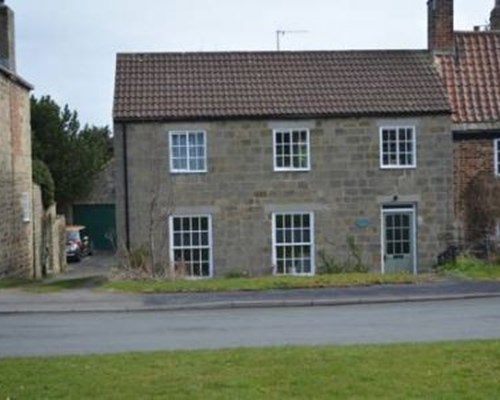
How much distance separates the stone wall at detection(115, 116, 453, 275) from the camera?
→ 88.7ft

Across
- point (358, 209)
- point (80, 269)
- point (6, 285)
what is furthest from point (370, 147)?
point (80, 269)

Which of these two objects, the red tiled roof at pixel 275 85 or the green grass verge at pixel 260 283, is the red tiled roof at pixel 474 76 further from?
the green grass verge at pixel 260 283

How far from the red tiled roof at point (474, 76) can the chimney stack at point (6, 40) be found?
14298 millimetres

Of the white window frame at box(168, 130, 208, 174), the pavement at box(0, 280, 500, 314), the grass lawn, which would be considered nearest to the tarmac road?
the pavement at box(0, 280, 500, 314)

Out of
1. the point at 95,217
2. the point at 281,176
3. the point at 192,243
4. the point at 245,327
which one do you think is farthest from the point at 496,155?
the point at 95,217

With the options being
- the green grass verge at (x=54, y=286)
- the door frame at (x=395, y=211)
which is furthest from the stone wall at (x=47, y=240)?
the door frame at (x=395, y=211)

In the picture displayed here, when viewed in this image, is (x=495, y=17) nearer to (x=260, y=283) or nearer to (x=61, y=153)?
(x=260, y=283)

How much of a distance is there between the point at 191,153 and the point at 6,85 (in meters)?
6.50

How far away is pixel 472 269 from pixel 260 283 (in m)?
6.35

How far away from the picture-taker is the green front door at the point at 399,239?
91.2 feet

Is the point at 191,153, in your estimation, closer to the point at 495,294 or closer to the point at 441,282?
the point at 441,282

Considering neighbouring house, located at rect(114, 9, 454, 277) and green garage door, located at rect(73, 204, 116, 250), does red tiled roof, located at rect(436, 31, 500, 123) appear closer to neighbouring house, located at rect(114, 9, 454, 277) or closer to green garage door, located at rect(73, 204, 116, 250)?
neighbouring house, located at rect(114, 9, 454, 277)

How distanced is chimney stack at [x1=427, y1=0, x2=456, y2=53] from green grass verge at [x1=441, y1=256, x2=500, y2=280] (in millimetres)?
7553

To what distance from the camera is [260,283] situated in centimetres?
2195
